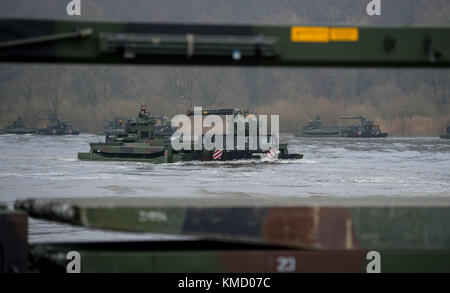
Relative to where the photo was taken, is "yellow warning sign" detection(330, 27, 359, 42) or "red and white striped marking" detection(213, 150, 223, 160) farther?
"red and white striped marking" detection(213, 150, 223, 160)

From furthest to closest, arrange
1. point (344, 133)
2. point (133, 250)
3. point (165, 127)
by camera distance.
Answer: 1. point (344, 133)
2. point (165, 127)
3. point (133, 250)

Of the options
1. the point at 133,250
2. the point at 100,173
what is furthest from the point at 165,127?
the point at 133,250

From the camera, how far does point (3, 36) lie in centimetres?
486

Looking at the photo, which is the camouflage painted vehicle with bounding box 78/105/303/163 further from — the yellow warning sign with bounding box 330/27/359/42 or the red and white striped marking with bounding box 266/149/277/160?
the yellow warning sign with bounding box 330/27/359/42

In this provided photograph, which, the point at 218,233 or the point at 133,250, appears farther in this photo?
the point at 133,250

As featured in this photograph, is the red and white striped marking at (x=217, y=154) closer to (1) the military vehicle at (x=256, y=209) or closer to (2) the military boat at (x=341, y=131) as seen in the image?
(1) the military vehicle at (x=256, y=209)

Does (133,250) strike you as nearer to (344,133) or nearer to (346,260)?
(346,260)

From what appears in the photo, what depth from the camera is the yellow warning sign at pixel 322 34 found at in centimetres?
499

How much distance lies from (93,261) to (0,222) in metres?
0.80

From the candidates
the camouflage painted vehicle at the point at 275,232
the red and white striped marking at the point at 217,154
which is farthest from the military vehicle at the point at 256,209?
the red and white striped marking at the point at 217,154

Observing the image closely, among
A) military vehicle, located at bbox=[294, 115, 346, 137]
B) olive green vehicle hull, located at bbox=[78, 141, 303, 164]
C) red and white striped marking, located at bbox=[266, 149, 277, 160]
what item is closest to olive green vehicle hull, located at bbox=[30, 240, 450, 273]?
olive green vehicle hull, located at bbox=[78, 141, 303, 164]

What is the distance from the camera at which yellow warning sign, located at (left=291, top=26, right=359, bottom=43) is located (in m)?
4.99

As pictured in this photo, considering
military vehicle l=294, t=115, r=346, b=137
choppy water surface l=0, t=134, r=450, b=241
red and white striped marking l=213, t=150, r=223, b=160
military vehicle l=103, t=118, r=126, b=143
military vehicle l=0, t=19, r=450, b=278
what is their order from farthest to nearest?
military vehicle l=294, t=115, r=346, b=137 < military vehicle l=103, t=118, r=126, b=143 < red and white striped marking l=213, t=150, r=223, b=160 < choppy water surface l=0, t=134, r=450, b=241 < military vehicle l=0, t=19, r=450, b=278

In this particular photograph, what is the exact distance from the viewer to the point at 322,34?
503 centimetres
